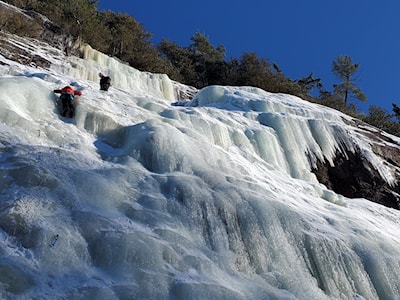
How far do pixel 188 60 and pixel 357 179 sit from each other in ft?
57.8

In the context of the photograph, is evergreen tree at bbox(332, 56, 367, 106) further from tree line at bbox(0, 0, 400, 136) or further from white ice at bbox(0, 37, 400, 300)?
white ice at bbox(0, 37, 400, 300)

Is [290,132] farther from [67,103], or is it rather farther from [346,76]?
[346,76]

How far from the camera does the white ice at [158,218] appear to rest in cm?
462

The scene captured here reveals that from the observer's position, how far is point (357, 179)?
1215cm

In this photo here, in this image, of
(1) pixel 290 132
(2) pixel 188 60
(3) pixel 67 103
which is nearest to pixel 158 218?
(3) pixel 67 103

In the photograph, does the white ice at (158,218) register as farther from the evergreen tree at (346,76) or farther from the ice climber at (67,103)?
the evergreen tree at (346,76)

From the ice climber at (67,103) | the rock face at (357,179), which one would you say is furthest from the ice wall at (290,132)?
the ice climber at (67,103)

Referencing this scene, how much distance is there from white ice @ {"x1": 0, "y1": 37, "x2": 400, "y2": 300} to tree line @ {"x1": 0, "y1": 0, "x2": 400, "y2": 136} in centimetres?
1118

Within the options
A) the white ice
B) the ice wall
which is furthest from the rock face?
the white ice

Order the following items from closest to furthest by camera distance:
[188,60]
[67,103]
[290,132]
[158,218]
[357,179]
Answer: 1. [158,218]
2. [67,103]
3. [290,132]
4. [357,179]
5. [188,60]

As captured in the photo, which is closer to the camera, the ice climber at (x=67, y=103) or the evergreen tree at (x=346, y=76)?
the ice climber at (x=67, y=103)

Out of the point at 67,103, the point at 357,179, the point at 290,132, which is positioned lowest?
the point at 67,103

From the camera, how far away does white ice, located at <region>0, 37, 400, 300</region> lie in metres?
4.62

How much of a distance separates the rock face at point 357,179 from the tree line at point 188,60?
401 inches
